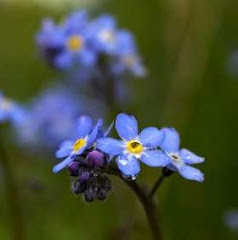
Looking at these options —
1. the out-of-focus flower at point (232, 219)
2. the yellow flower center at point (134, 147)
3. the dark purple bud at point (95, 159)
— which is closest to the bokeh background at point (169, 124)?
the out-of-focus flower at point (232, 219)

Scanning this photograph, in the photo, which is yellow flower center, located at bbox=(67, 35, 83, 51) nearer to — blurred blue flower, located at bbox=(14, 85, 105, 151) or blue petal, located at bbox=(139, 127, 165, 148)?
blurred blue flower, located at bbox=(14, 85, 105, 151)

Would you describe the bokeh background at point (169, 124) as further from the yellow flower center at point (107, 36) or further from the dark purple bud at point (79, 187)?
the dark purple bud at point (79, 187)

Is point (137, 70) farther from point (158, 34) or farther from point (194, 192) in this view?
point (158, 34)

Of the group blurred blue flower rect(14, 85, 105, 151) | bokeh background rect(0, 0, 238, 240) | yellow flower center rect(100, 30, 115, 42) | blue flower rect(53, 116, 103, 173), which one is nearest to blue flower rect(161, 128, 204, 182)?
blue flower rect(53, 116, 103, 173)

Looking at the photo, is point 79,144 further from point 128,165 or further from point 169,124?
point 169,124

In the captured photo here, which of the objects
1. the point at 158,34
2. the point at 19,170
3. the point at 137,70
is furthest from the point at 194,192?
the point at 158,34
